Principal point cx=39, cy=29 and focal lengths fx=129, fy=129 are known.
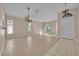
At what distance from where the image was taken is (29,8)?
211 centimetres

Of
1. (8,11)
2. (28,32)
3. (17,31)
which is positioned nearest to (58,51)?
(28,32)

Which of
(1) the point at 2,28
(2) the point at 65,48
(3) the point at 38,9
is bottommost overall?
(2) the point at 65,48

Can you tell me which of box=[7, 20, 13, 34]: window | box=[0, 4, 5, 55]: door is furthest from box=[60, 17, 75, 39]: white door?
box=[0, 4, 5, 55]: door

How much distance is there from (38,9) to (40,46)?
0.62 metres

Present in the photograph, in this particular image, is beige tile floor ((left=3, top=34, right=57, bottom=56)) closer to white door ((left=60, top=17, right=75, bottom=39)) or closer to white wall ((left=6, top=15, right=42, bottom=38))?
→ white wall ((left=6, top=15, right=42, bottom=38))

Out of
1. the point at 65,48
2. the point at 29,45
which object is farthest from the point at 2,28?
the point at 65,48

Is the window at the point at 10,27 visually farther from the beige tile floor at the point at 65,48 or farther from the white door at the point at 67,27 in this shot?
the white door at the point at 67,27

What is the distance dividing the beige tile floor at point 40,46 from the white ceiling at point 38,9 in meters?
0.35

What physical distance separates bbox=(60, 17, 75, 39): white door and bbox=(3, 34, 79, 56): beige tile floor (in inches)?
3.8

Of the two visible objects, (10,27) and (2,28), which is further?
(10,27)

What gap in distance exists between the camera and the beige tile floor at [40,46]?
2037 mm

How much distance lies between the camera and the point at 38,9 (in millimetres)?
2139

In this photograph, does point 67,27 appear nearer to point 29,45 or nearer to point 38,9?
point 38,9

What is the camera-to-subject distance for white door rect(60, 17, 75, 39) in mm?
2156
